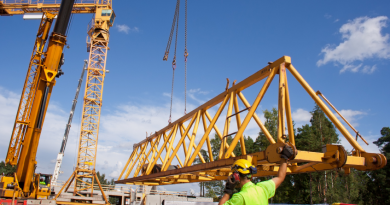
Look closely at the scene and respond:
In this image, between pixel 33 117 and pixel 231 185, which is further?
pixel 33 117

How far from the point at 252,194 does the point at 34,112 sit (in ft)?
57.8

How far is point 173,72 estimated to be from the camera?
71.7 feet

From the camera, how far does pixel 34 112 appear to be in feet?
57.2

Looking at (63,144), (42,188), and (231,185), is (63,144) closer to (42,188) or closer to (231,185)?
(42,188)

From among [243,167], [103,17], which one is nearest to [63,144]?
[103,17]

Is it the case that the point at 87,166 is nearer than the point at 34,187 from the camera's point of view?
No

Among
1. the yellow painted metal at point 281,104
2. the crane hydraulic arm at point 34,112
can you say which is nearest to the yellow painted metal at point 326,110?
the yellow painted metal at point 281,104

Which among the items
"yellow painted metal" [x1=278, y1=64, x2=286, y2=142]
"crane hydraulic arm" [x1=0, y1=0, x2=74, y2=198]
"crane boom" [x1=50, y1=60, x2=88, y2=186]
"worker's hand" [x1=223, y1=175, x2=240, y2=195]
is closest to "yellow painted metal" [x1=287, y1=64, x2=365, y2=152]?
"yellow painted metal" [x1=278, y1=64, x2=286, y2=142]

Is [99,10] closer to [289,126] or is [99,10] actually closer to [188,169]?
[188,169]

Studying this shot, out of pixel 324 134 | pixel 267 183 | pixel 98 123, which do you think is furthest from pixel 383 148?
pixel 267 183

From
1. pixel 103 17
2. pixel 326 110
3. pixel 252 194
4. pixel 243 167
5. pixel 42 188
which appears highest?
pixel 103 17

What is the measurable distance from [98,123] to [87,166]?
16.8ft

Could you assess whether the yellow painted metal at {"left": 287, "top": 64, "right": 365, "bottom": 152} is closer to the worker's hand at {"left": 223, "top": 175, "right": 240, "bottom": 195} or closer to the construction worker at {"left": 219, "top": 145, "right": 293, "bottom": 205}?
the construction worker at {"left": 219, "top": 145, "right": 293, "bottom": 205}

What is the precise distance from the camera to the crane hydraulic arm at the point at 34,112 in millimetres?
17375
